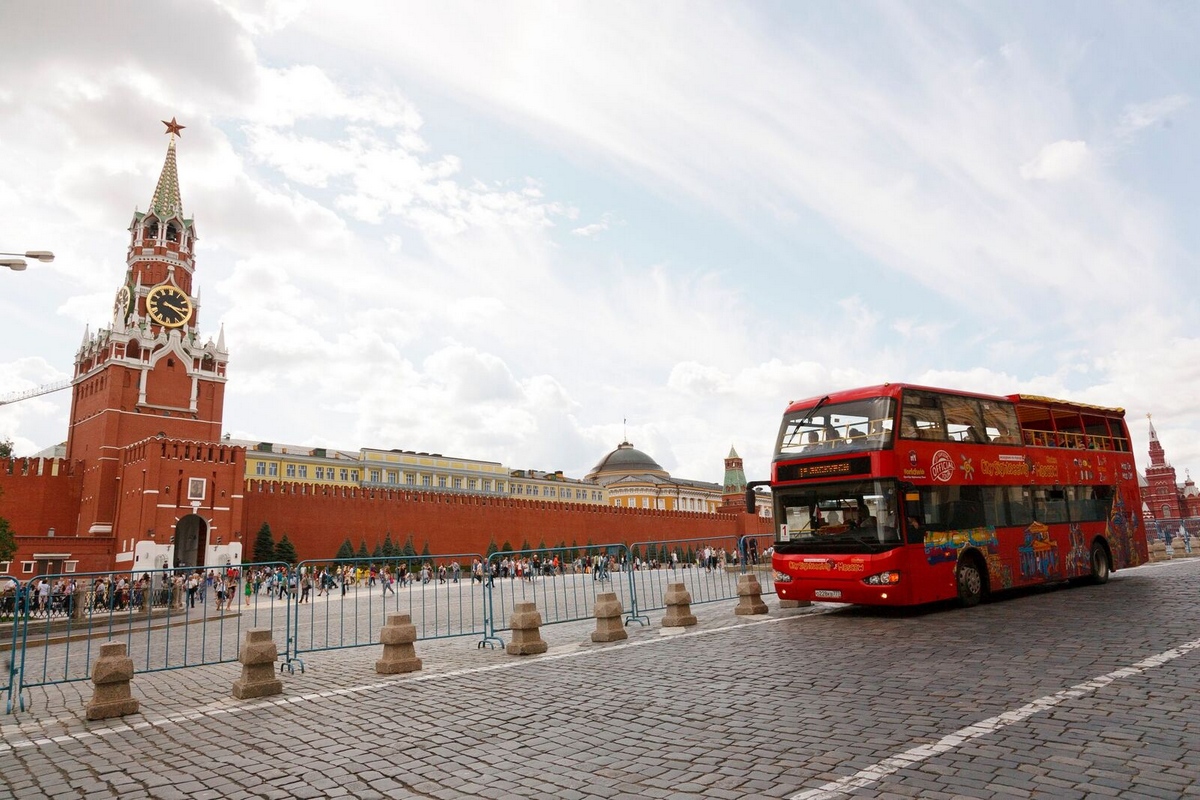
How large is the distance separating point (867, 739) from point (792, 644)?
3.68 meters

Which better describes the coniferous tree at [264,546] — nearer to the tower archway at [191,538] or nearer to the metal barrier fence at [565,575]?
the tower archway at [191,538]

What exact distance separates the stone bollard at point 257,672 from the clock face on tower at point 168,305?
1878 inches

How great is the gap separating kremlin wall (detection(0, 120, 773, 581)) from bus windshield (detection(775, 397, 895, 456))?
3263cm

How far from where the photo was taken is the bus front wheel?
41.1 feet

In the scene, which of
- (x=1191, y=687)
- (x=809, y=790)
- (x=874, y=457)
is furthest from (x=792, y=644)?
(x=809, y=790)

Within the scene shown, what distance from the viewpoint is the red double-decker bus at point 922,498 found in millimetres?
9141

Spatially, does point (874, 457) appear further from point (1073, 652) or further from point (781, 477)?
point (1073, 652)

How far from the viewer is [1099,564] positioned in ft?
41.5

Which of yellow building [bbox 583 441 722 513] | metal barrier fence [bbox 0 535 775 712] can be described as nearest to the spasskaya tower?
metal barrier fence [bbox 0 535 775 712]

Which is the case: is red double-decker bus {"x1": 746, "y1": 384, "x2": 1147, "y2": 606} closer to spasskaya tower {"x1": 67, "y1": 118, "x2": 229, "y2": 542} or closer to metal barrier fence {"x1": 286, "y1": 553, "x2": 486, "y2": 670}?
metal barrier fence {"x1": 286, "y1": 553, "x2": 486, "y2": 670}

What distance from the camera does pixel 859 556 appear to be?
30.2ft

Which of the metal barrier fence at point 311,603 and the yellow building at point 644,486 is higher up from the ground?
the yellow building at point 644,486

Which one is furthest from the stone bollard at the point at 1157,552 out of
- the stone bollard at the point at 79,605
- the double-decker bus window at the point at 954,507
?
the stone bollard at the point at 79,605

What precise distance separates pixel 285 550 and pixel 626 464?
61.9 metres
